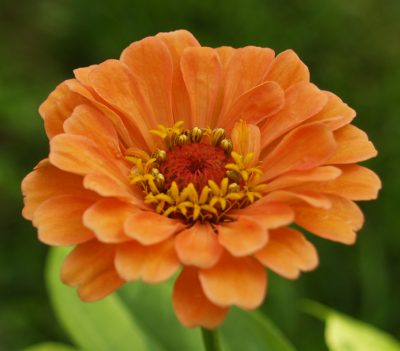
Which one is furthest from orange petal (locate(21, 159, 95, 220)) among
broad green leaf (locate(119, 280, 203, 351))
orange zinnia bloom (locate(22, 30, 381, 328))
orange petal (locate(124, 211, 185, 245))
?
broad green leaf (locate(119, 280, 203, 351))

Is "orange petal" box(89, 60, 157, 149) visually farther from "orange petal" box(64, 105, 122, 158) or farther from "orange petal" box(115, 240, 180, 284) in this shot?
"orange petal" box(115, 240, 180, 284)

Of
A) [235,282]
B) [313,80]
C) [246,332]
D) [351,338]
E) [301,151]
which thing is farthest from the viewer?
[313,80]

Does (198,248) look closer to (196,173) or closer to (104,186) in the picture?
(104,186)

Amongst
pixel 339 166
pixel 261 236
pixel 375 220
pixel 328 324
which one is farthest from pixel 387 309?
pixel 261 236

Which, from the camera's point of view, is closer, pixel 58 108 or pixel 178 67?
pixel 58 108

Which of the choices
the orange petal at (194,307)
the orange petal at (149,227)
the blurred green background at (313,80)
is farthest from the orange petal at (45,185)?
the blurred green background at (313,80)

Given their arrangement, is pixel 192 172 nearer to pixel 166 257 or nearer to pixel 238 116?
pixel 238 116

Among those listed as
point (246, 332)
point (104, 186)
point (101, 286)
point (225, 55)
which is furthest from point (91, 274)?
point (246, 332)

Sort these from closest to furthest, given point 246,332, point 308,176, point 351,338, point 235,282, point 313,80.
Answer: point 235,282
point 308,176
point 351,338
point 246,332
point 313,80

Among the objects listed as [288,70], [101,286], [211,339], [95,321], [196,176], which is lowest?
[95,321]
